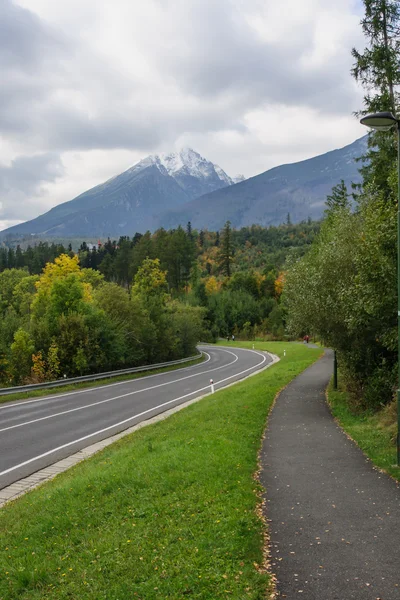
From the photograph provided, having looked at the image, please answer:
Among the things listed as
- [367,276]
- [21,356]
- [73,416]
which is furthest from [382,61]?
[21,356]

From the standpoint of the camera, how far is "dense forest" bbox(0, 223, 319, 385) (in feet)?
107

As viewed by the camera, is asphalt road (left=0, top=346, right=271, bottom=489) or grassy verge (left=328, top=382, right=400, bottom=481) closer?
grassy verge (left=328, top=382, right=400, bottom=481)

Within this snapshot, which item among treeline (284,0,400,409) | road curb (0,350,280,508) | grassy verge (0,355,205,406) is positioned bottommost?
grassy verge (0,355,205,406)

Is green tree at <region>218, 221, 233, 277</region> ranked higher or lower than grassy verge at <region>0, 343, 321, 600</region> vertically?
higher

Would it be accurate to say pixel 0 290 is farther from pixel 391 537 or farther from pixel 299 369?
pixel 391 537

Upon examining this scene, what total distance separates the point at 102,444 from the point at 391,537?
9406 millimetres

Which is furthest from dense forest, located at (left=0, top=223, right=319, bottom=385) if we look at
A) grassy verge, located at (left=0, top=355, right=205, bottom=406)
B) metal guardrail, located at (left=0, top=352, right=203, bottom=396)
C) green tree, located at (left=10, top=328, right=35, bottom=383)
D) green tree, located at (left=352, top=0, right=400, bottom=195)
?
green tree, located at (left=352, top=0, right=400, bottom=195)

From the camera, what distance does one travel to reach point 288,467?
32.2 ft

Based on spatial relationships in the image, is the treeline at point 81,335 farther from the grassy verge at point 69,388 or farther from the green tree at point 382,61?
the green tree at point 382,61

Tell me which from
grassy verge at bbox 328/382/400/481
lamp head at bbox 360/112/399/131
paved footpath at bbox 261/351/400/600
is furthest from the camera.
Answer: grassy verge at bbox 328/382/400/481

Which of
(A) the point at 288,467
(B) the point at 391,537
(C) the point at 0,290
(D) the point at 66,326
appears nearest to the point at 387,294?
(A) the point at 288,467

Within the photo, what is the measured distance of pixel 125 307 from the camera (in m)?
40.5

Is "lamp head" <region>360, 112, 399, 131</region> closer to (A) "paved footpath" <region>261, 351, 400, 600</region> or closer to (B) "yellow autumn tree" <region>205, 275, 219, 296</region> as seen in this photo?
(A) "paved footpath" <region>261, 351, 400, 600</region>

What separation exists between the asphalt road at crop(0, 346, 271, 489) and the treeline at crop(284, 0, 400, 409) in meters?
7.50
